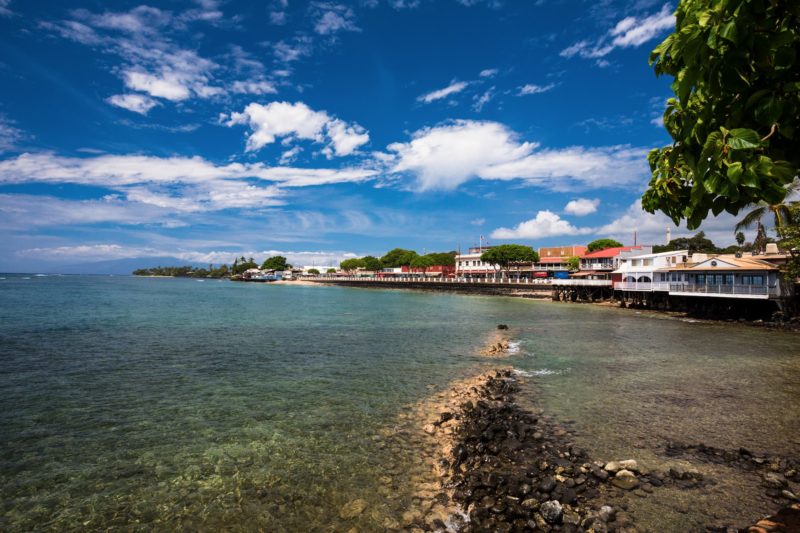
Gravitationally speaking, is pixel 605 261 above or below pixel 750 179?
above

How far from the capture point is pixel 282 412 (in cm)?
1435

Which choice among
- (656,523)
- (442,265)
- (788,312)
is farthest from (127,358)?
(442,265)

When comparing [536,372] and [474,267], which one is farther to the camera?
[474,267]

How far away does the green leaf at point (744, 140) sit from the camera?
3012mm

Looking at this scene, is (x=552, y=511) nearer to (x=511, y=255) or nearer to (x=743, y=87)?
(x=743, y=87)

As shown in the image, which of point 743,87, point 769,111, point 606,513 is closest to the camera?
point 769,111

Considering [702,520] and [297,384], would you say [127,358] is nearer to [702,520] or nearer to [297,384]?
[297,384]

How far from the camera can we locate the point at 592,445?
1105cm

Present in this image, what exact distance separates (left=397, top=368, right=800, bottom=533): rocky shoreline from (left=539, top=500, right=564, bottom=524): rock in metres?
0.02

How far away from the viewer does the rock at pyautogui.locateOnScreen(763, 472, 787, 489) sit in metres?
8.73

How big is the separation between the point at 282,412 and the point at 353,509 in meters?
6.58

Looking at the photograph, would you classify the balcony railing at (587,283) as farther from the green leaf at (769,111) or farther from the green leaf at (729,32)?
the green leaf at (729,32)

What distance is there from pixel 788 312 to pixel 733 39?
167 ft

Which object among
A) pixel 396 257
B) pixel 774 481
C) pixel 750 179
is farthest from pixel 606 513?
pixel 396 257
